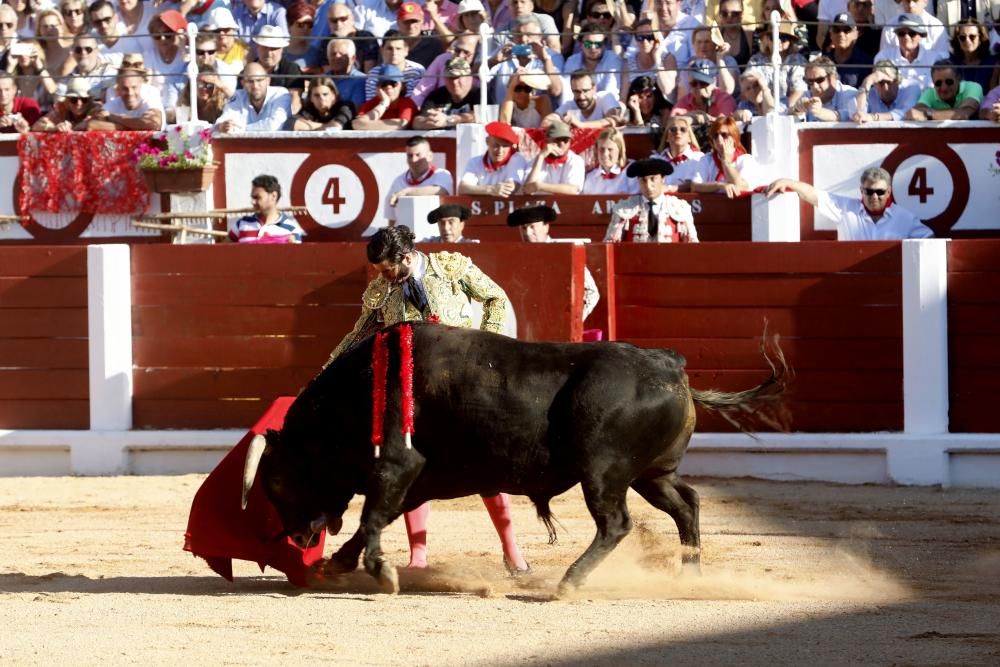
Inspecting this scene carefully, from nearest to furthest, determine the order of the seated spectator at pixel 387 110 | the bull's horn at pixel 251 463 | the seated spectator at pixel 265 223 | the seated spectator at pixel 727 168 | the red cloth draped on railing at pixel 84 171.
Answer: the bull's horn at pixel 251 463
the seated spectator at pixel 265 223
the seated spectator at pixel 727 168
the seated spectator at pixel 387 110
the red cloth draped on railing at pixel 84 171

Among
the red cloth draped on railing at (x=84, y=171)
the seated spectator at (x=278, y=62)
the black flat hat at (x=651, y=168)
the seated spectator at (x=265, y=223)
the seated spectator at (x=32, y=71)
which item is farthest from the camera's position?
the seated spectator at (x=32, y=71)

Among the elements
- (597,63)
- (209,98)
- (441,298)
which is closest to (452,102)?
(597,63)

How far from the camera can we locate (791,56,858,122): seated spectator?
970cm

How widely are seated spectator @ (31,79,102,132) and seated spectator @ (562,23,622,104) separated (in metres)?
3.08

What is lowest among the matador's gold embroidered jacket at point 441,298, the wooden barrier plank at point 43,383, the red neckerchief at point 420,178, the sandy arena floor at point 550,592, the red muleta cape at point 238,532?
the sandy arena floor at point 550,592

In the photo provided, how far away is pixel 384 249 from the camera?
5.29 m

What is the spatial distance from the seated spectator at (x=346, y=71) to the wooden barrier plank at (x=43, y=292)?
217 centimetres

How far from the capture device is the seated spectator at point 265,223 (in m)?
8.76

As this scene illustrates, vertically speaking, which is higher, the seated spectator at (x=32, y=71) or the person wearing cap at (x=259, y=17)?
the person wearing cap at (x=259, y=17)

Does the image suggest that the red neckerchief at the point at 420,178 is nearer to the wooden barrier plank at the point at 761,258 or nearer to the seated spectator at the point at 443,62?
the seated spectator at the point at 443,62

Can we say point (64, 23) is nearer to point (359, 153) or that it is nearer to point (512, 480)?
point (359, 153)

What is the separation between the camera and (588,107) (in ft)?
32.2

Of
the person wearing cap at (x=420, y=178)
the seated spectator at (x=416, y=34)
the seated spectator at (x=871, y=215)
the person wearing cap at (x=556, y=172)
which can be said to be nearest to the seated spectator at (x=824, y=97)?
the seated spectator at (x=871, y=215)

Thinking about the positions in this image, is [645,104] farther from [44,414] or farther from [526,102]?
[44,414]
